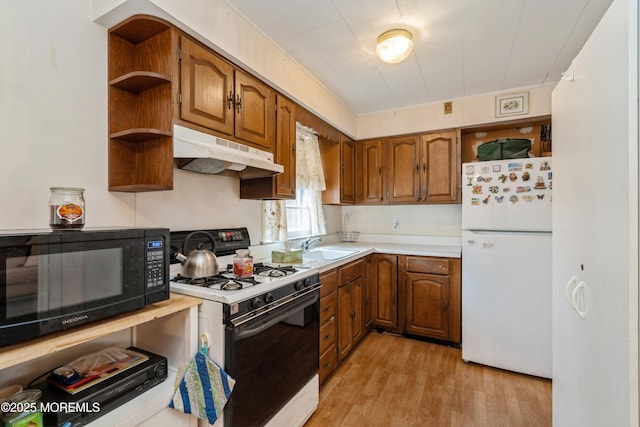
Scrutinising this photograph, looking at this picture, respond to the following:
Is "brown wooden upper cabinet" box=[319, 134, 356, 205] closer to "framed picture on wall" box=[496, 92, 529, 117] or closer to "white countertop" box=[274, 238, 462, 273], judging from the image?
"white countertop" box=[274, 238, 462, 273]

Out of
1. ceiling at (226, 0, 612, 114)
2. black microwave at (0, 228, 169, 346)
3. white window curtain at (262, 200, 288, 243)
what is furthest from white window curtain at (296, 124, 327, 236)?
black microwave at (0, 228, 169, 346)

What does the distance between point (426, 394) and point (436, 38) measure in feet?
7.89

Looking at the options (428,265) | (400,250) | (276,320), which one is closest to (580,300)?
(276,320)

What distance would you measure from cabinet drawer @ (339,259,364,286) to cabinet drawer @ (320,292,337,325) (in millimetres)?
187

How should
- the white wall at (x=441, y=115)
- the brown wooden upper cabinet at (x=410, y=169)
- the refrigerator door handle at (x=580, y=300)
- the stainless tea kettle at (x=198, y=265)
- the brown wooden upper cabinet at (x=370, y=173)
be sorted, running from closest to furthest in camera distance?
1. the refrigerator door handle at (x=580, y=300)
2. the stainless tea kettle at (x=198, y=265)
3. the white wall at (x=441, y=115)
4. the brown wooden upper cabinet at (x=410, y=169)
5. the brown wooden upper cabinet at (x=370, y=173)

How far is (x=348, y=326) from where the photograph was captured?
2451mm

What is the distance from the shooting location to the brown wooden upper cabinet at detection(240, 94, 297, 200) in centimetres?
204

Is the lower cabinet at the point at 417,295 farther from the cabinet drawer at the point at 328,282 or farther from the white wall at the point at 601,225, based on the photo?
the white wall at the point at 601,225

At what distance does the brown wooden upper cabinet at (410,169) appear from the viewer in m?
2.94

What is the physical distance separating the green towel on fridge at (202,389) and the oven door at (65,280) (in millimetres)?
353

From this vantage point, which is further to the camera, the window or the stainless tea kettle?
the window

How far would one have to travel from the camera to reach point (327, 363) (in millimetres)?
2102

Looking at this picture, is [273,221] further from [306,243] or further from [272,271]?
[272,271]

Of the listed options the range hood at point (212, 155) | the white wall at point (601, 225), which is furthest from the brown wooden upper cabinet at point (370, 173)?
the white wall at point (601, 225)
